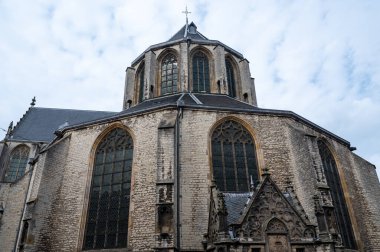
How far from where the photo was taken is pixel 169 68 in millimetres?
17078

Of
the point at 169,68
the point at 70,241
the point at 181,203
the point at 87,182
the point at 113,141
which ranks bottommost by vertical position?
the point at 70,241

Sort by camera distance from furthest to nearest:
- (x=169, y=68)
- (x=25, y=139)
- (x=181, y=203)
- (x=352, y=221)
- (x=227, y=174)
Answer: (x=25, y=139) < (x=169, y=68) < (x=352, y=221) < (x=227, y=174) < (x=181, y=203)

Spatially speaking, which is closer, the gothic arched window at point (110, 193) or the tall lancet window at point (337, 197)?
the gothic arched window at point (110, 193)

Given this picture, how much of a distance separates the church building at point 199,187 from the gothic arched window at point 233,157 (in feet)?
0.12

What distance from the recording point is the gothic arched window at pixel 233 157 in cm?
1109

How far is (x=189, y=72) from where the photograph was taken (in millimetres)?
16344

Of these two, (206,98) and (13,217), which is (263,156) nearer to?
(206,98)

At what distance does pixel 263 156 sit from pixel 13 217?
12091mm

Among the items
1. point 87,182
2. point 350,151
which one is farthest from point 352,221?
point 87,182

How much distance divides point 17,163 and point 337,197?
19.7 metres

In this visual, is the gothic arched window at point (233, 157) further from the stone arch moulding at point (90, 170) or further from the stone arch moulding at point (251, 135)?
the stone arch moulding at point (90, 170)

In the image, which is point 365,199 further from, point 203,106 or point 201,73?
point 201,73

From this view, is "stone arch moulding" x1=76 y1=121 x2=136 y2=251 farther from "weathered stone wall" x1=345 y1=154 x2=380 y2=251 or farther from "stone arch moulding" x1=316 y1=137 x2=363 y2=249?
"weathered stone wall" x1=345 y1=154 x2=380 y2=251

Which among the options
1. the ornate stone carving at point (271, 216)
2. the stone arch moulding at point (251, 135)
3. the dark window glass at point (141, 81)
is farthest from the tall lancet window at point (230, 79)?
the ornate stone carving at point (271, 216)
